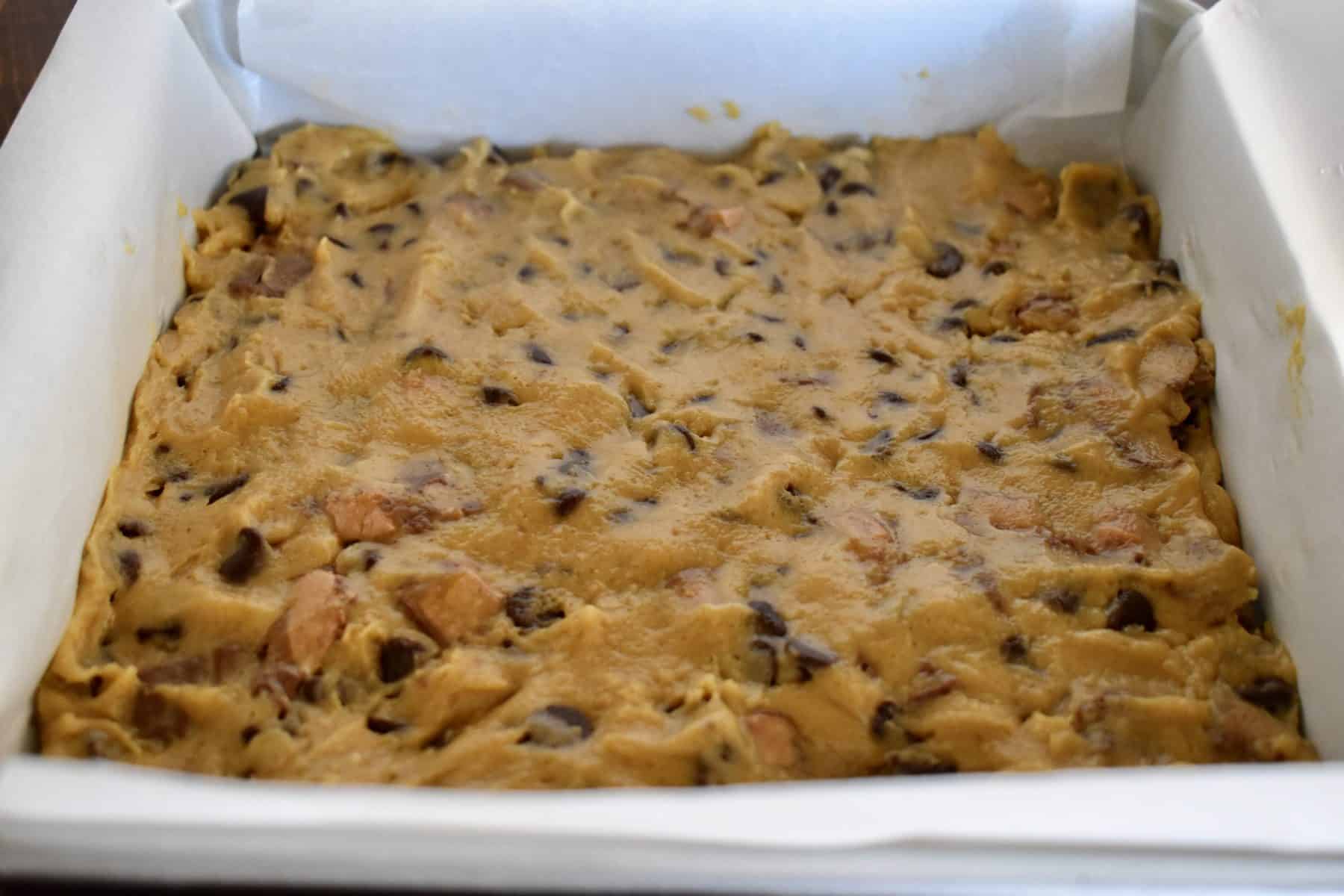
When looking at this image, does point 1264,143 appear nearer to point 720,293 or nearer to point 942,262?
point 942,262

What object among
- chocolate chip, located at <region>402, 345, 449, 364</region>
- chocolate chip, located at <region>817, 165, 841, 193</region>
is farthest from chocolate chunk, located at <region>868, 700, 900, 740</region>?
chocolate chip, located at <region>817, 165, 841, 193</region>

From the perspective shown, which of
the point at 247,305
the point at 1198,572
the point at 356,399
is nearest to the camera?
the point at 1198,572

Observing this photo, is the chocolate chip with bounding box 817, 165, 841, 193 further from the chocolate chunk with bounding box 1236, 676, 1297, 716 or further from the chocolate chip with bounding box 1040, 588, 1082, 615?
the chocolate chunk with bounding box 1236, 676, 1297, 716

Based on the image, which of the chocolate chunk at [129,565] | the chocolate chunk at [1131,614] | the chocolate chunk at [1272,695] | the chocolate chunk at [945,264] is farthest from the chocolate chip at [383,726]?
the chocolate chunk at [945,264]

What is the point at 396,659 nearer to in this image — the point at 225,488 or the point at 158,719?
the point at 158,719

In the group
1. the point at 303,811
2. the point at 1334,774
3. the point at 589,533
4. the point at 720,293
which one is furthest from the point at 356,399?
the point at 1334,774

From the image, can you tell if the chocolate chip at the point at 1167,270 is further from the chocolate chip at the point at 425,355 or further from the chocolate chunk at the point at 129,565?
the chocolate chunk at the point at 129,565
